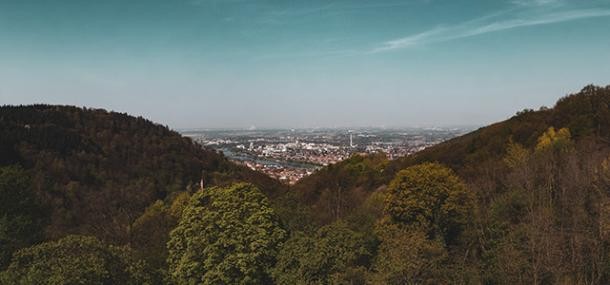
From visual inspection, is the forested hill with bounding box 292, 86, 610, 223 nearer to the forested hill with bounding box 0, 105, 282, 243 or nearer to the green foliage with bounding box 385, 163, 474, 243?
the forested hill with bounding box 0, 105, 282, 243

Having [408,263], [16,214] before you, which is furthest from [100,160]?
[408,263]

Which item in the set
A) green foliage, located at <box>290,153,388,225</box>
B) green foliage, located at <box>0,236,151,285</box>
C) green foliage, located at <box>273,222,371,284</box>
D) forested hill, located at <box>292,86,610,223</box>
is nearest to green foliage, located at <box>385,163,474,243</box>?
green foliage, located at <box>273,222,371,284</box>

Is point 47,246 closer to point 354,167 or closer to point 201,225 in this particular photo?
point 201,225

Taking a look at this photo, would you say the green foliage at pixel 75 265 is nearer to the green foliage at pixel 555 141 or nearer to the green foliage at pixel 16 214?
the green foliage at pixel 16 214

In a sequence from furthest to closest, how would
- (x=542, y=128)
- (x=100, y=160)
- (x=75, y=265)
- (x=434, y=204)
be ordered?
(x=100, y=160) < (x=542, y=128) < (x=434, y=204) < (x=75, y=265)

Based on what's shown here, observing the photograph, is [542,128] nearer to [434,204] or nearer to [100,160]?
[434,204]

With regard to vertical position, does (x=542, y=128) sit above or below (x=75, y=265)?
above
